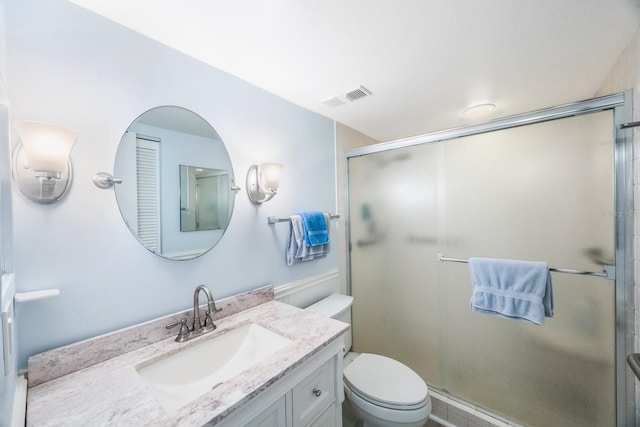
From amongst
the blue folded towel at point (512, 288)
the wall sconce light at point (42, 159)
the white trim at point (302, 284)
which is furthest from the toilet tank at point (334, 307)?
the wall sconce light at point (42, 159)

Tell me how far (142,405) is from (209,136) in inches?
43.1

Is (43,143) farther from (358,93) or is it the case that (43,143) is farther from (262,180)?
(358,93)

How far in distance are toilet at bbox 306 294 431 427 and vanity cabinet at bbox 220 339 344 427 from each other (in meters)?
0.24

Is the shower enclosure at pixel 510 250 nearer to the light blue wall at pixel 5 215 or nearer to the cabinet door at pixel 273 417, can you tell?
the cabinet door at pixel 273 417

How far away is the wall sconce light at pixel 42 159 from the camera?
739 mm

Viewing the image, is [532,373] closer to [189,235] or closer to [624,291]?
[624,291]

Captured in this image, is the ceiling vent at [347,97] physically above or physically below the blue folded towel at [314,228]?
above

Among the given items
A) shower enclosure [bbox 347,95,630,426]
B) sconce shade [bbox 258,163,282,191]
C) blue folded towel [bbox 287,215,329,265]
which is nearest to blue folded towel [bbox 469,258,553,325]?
shower enclosure [bbox 347,95,630,426]

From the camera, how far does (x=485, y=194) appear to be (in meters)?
1.52

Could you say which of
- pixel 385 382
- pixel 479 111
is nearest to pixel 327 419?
pixel 385 382

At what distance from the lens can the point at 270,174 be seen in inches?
55.6

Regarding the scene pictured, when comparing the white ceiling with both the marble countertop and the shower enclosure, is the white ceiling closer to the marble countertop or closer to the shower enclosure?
the shower enclosure

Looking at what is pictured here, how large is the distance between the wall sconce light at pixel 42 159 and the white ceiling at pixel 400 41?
0.53 metres

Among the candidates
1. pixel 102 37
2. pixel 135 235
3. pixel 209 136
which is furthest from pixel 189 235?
pixel 102 37
